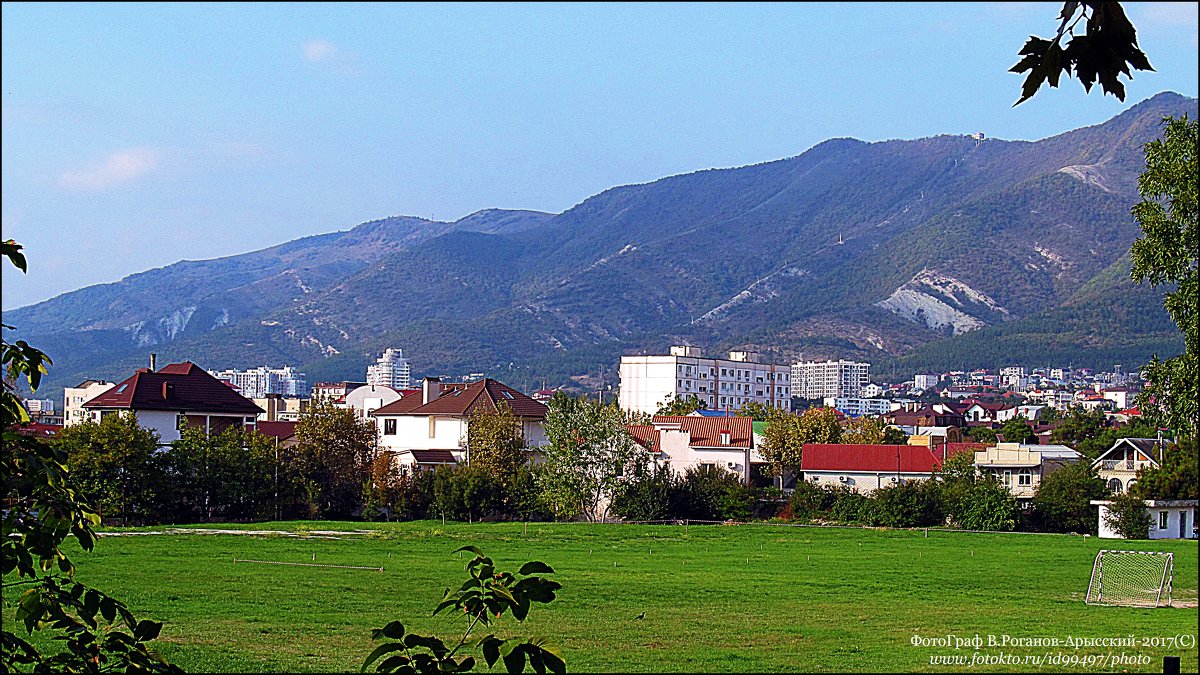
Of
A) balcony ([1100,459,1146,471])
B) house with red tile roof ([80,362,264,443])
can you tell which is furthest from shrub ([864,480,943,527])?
house with red tile roof ([80,362,264,443])

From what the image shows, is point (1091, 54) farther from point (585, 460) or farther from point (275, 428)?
point (275, 428)

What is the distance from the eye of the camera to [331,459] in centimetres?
5391

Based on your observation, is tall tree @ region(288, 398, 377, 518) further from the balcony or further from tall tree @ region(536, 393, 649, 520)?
the balcony

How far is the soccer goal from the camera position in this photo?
24.9 m

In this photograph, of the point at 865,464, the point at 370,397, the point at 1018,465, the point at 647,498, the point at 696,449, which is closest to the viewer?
the point at 647,498

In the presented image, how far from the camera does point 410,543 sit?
39750mm

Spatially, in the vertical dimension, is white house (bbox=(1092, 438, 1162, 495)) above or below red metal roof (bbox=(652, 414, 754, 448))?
below

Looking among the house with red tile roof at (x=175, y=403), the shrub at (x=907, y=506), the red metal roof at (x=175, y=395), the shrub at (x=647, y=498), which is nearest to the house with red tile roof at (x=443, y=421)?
the house with red tile roof at (x=175, y=403)

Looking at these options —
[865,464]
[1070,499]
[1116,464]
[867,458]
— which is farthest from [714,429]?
[1116,464]

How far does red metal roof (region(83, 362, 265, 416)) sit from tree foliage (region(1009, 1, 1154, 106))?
55.2 m

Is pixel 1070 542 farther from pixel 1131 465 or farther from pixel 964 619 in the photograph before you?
pixel 964 619

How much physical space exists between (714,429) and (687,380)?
251 feet

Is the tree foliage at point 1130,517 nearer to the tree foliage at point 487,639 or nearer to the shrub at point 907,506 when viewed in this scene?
the shrub at point 907,506

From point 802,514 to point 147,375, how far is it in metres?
29.8
